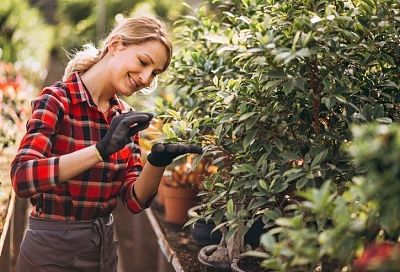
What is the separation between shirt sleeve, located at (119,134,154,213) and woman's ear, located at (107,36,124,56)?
0.39 meters

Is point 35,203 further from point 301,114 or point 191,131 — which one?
point 301,114

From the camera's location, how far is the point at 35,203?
2502 millimetres

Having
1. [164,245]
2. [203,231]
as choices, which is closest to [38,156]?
[203,231]

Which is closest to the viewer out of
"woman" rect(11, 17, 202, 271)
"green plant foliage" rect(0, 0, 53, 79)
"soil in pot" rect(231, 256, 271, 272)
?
"woman" rect(11, 17, 202, 271)

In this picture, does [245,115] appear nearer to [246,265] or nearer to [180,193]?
[246,265]

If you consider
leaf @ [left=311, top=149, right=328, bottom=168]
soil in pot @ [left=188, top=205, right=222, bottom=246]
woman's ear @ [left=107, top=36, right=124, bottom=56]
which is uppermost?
woman's ear @ [left=107, top=36, right=124, bottom=56]

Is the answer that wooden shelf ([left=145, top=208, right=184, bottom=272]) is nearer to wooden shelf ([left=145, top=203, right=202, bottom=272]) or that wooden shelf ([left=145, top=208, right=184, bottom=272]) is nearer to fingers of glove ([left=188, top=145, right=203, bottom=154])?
wooden shelf ([left=145, top=203, right=202, bottom=272])

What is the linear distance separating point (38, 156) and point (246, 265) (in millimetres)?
1225

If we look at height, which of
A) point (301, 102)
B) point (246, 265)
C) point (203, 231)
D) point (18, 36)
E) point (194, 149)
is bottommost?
point (18, 36)

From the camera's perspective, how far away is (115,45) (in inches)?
101

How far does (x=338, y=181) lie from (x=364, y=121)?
0.24 metres

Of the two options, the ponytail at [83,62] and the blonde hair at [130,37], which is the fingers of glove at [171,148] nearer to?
the blonde hair at [130,37]

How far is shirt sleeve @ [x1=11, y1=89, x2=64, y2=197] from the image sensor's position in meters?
2.19

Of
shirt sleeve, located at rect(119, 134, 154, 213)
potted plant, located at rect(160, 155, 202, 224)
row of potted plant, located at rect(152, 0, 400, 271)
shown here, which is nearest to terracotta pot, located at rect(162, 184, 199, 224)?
potted plant, located at rect(160, 155, 202, 224)
